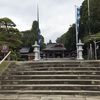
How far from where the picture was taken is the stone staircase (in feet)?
22.4

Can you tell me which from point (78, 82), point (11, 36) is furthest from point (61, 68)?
point (11, 36)

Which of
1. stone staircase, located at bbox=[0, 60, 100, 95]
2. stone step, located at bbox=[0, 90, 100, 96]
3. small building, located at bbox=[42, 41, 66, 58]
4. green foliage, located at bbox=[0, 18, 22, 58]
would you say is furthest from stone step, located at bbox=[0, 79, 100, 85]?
small building, located at bbox=[42, 41, 66, 58]

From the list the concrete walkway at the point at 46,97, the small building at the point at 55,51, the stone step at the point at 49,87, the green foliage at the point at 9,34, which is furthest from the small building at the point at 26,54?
the concrete walkway at the point at 46,97

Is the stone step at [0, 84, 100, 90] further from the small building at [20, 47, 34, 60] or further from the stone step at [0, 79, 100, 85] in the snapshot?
the small building at [20, 47, 34, 60]

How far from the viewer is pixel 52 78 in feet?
25.5

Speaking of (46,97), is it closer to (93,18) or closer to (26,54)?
(93,18)

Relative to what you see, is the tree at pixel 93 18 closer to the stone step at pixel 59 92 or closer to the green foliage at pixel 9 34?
the green foliage at pixel 9 34

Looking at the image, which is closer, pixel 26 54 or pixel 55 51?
pixel 26 54

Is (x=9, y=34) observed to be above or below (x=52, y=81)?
above

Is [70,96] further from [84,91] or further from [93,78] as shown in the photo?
[93,78]

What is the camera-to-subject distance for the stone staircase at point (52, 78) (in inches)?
269

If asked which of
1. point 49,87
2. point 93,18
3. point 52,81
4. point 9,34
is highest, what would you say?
point 93,18

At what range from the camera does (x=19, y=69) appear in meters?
8.77

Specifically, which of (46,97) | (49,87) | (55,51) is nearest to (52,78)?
(49,87)
